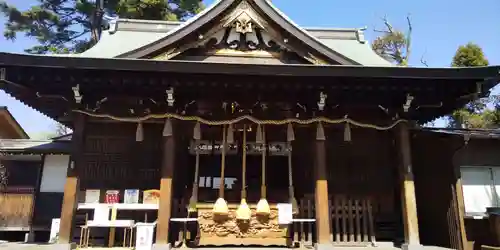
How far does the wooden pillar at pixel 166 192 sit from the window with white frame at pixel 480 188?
8.59 meters

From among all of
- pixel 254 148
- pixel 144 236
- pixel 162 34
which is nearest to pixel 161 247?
pixel 144 236

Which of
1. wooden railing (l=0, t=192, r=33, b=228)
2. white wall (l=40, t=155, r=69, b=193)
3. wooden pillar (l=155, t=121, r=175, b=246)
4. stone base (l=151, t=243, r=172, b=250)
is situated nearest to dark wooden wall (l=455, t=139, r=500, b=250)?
wooden pillar (l=155, t=121, r=175, b=246)

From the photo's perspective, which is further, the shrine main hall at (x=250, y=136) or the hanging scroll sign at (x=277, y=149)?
the hanging scroll sign at (x=277, y=149)

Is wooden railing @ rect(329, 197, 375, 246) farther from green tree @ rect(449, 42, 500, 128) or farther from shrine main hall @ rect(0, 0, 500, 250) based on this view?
green tree @ rect(449, 42, 500, 128)

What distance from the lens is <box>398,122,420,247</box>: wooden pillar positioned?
318 inches

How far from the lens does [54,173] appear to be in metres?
12.6

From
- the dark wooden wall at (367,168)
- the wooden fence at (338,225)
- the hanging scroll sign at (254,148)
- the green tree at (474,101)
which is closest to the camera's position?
the wooden fence at (338,225)

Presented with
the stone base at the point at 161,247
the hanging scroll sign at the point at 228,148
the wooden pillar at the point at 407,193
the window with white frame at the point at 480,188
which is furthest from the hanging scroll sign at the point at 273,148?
the window with white frame at the point at 480,188

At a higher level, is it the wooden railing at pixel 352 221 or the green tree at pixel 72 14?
the green tree at pixel 72 14

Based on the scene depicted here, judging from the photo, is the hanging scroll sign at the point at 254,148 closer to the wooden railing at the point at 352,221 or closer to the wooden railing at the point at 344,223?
the wooden railing at the point at 344,223

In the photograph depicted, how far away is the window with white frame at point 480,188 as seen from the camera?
10297 millimetres

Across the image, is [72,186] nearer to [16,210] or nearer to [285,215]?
[285,215]

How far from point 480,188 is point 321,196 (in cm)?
569

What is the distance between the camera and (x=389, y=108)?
8844mm
